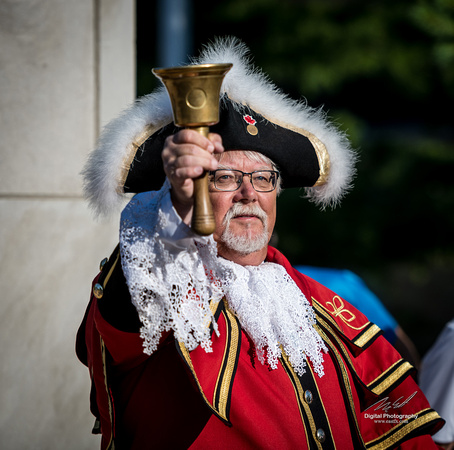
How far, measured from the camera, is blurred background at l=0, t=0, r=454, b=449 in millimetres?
3033

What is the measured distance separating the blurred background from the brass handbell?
165cm

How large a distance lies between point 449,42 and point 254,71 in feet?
10.6

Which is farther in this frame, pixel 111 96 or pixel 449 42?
pixel 449 42

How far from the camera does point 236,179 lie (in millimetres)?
2283

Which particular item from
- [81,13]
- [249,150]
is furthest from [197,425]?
[81,13]

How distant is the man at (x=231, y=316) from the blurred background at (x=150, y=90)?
0.86 meters

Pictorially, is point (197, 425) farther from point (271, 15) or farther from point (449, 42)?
point (271, 15)

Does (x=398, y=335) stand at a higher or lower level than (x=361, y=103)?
lower

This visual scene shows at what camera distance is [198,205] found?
164 centimetres

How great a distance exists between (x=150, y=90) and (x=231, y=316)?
416cm

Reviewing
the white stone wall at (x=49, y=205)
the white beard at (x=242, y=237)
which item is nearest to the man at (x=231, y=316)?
the white beard at (x=242, y=237)
